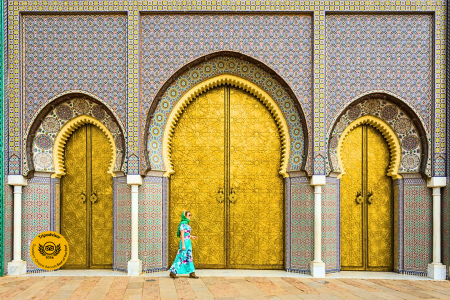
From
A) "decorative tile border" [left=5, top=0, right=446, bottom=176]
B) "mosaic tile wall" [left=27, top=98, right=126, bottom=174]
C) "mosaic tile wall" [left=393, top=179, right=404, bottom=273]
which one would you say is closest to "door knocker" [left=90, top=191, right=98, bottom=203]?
"mosaic tile wall" [left=27, top=98, right=126, bottom=174]

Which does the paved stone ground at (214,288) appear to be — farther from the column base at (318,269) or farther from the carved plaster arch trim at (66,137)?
the carved plaster arch trim at (66,137)

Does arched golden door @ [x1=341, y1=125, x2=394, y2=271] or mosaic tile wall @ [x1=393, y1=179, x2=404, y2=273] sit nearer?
mosaic tile wall @ [x1=393, y1=179, x2=404, y2=273]

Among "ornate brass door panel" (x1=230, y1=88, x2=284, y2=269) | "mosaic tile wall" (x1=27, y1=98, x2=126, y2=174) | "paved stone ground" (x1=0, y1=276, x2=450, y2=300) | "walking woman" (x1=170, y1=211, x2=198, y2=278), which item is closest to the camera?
"paved stone ground" (x1=0, y1=276, x2=450, y2=300)

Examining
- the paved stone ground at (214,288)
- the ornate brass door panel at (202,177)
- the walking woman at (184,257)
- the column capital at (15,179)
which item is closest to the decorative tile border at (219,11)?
the column capital at (15,179)

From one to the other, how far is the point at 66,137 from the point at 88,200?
123cm

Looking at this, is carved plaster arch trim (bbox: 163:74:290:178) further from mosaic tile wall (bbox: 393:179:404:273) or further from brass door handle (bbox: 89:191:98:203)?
mosaic tile wall (bbox: 393:179:404:273)

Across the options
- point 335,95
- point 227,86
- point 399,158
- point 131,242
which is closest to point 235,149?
point 227,86

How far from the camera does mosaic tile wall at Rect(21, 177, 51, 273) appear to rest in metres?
6.81

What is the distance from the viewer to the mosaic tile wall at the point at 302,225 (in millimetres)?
6816

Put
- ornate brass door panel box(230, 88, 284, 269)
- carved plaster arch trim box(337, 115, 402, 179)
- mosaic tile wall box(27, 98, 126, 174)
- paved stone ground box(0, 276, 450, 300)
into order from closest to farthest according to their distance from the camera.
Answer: paved stone ground box(0, 276, 450, 300) → mosaic tile wall box(27, 98, 126, 174) → carved plaster arch trim box(337, 115, 402, 179) → ornate brass door panel box(230, 88, 284, 269)

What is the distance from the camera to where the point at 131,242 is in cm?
677

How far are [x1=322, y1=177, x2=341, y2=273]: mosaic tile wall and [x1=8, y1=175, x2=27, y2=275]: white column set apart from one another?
5260 millimetres

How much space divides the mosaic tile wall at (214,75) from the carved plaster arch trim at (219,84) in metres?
0.06

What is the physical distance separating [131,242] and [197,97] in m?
2.87
